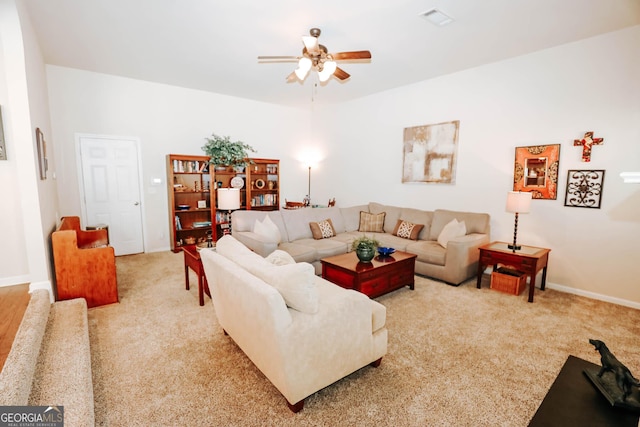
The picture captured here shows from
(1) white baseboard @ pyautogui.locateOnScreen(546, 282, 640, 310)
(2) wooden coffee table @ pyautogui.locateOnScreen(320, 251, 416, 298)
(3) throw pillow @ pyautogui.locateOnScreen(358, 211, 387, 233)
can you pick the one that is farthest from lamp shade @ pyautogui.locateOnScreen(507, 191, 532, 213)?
(3) throw pillow @ pyautogui.locateOnScreen(358, 211, 387, 233)

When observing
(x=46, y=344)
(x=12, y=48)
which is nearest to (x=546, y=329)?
(x=46, y=344)

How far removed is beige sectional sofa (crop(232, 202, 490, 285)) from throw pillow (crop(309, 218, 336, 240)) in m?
0.08

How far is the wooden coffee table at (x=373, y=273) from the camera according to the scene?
3.18 meters

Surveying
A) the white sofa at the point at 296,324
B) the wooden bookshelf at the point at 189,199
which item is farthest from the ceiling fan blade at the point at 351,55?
the wooden bookshelf at the point at 189,199

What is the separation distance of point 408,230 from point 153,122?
4731 millimetres

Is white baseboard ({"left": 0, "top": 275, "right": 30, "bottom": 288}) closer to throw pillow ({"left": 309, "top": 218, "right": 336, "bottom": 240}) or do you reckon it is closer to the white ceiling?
the white ceiling

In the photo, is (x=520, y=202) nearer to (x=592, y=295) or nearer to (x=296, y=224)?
(x=592, y=295)

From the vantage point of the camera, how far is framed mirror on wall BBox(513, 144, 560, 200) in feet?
12.2

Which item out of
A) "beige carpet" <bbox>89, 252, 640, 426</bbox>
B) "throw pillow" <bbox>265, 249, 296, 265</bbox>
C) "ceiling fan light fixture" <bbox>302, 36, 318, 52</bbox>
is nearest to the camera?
"beige carpet" <bbox>89, 252, 640, 426</bbox>

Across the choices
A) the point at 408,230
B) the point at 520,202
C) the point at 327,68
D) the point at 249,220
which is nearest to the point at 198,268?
the point at 249,220

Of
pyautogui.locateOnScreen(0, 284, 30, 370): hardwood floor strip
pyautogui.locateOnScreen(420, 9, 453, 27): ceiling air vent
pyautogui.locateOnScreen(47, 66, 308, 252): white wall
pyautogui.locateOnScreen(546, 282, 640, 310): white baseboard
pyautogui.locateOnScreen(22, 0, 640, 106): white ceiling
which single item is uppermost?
pyautogui.locateOnScreen(22, 0, 640, 106): white ceiling

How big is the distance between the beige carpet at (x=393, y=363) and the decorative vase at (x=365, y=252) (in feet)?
1.83

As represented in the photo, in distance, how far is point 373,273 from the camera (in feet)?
10.7

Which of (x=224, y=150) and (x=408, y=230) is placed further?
(x=224, y=150)
